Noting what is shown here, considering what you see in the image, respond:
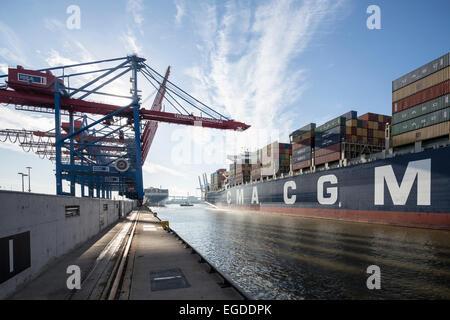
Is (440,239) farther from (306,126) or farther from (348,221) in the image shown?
(306,126)

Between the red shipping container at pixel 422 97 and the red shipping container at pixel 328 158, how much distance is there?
858cm

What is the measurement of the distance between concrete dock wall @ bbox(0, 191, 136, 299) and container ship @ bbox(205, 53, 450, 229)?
87.0 feet

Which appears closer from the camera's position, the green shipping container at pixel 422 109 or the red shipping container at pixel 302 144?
the green shipping container at pixel 422 109

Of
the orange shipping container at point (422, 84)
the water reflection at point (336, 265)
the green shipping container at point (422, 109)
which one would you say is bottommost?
the water reflection at point (336, 265)

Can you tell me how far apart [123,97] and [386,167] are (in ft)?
104

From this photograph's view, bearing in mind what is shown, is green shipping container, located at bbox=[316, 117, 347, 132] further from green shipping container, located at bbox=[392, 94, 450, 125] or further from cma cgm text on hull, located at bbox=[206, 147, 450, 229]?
cma cgm text on hull, located at bbox=[206, 147, 450, 229]

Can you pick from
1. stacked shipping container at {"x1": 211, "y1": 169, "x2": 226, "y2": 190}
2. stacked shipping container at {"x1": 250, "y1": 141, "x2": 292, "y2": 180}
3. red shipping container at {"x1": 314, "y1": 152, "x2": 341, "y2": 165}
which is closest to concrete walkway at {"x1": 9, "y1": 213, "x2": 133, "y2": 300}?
red shipping container at {"x1": 314, "y1": 152, "x2": 341, "y2": 165}

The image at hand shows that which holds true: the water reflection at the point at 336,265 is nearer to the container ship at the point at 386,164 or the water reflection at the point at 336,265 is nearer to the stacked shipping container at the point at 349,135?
the container ship at the point at 386,164

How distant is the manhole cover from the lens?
18.0 feet

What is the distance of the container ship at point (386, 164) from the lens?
60.0 feet

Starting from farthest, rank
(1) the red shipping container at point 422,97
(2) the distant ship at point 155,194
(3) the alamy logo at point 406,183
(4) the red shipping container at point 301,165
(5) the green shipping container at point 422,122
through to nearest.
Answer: (2) the distant ship at point 155,194, (4) the red shipping container at point 301,165, (1) the red shipping container at point 422,97, (5) the green shipping container at point 422,122, (3) the alamy logo at point 406,183

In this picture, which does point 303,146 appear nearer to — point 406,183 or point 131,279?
point 406,183

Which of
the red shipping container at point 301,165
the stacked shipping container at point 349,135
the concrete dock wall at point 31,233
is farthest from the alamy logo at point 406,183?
the concrete dock wall at point 31,233
